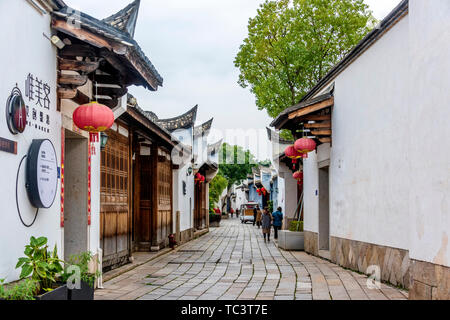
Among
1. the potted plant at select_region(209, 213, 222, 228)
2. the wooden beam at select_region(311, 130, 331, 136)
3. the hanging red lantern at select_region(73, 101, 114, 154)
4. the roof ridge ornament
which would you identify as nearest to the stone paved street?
the hanging red lantern at select_region(73, 101, 114, 154)

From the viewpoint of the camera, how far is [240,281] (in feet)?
30.9

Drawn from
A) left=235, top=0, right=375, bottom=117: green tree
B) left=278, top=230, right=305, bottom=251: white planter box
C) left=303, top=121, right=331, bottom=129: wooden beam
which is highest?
left=235, top=0, right=375, bottom=117: green tree

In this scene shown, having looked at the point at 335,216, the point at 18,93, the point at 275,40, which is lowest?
the point at 335,216

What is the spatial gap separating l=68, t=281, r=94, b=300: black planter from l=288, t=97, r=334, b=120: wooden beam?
732cm

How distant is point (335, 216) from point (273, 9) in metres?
12.4

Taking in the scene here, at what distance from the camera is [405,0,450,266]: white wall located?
6.25 m

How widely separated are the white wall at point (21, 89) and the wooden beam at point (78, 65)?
7.4 inches

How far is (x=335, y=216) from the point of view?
495 inches

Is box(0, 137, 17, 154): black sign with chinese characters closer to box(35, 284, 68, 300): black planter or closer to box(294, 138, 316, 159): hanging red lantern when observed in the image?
box(35, 284, 68, 300): black planter

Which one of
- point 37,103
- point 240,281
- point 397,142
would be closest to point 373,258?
point 397,142
